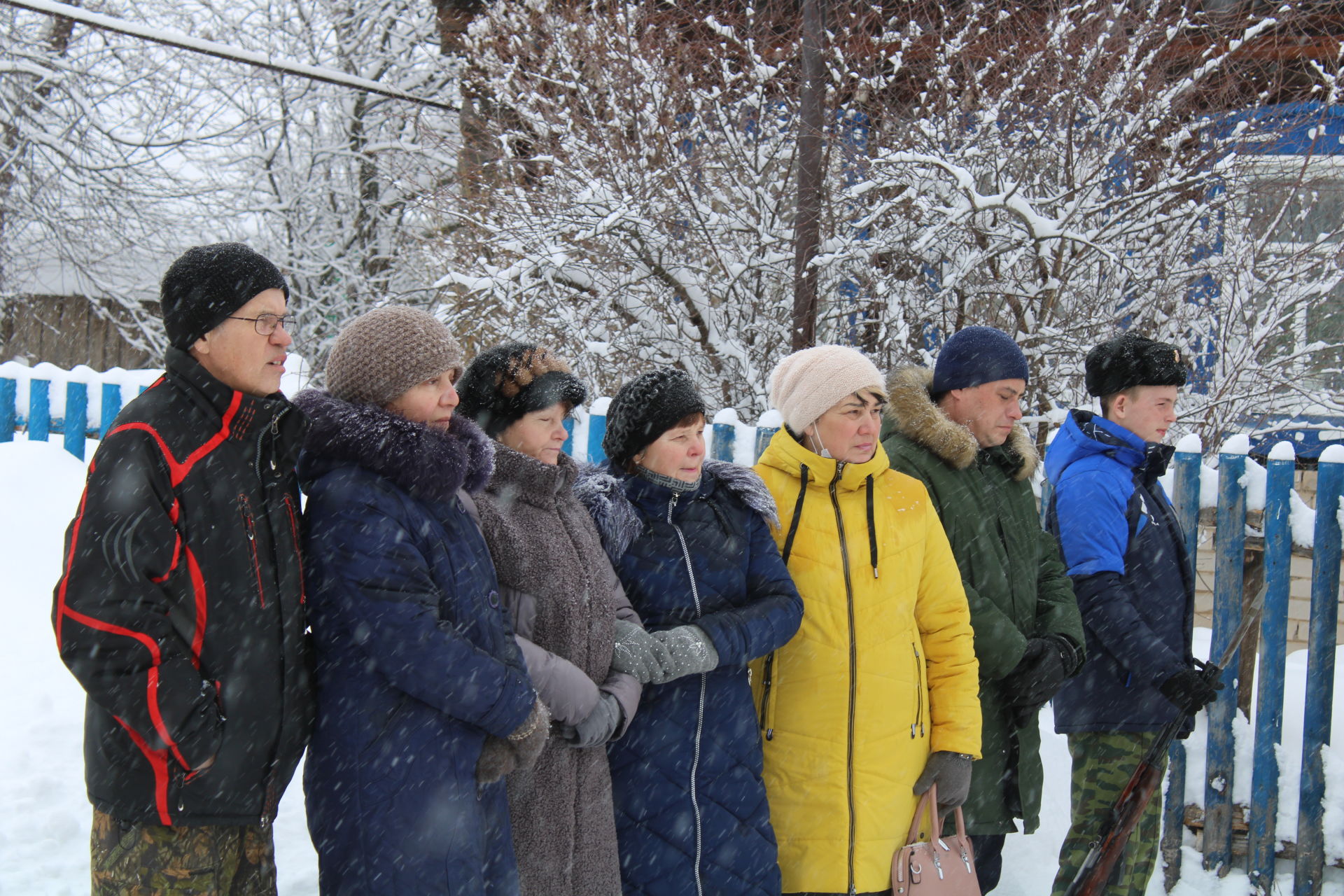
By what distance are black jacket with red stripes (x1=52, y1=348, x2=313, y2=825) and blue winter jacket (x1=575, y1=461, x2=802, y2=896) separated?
0.78 m

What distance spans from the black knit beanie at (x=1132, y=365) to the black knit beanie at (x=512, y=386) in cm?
176

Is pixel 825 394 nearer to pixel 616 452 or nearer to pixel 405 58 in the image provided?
pixel 616 452

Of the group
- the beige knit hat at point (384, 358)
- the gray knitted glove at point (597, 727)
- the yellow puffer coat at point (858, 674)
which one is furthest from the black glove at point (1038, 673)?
the beige knit hat at point (384, 358)

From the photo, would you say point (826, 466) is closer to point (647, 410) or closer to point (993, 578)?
point (647, 410)

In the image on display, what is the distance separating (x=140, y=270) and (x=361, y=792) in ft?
45.3

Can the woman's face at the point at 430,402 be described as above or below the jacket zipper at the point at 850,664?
above

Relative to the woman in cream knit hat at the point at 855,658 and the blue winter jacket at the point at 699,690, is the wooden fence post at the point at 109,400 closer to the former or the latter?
the blue winter jacket at the point at 699,690

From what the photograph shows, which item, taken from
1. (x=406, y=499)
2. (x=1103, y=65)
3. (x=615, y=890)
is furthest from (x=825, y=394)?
(x=1103, y=65)

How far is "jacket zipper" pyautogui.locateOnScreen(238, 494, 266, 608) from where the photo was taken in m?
1.95

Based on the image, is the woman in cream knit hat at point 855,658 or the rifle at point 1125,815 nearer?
the woman in cream knit hat at point 855,658

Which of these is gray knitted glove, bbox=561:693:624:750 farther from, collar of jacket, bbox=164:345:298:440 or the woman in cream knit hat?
collar of jacket, bbox=164:345:298:440

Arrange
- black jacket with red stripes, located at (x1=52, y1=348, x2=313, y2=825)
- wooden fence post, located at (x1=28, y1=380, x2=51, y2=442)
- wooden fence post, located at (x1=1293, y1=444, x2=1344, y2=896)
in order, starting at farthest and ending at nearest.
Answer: wooden fence post, located at (x1=28, y1=380, x2=51, y2=442)
wooden fence post, located at (x1=1293, y1=444, x2=1344, y2=896)
black jacket with red stripes, located at (x1=52, y1=348, x2=313, y2=825)

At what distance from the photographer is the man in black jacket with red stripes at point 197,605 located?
1.77m

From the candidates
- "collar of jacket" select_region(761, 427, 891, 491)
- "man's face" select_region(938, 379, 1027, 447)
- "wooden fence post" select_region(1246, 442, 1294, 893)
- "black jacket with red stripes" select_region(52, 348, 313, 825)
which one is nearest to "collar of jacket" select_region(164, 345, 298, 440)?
"black jacket with red stripes" select_region(52, 348, 313, 825)
